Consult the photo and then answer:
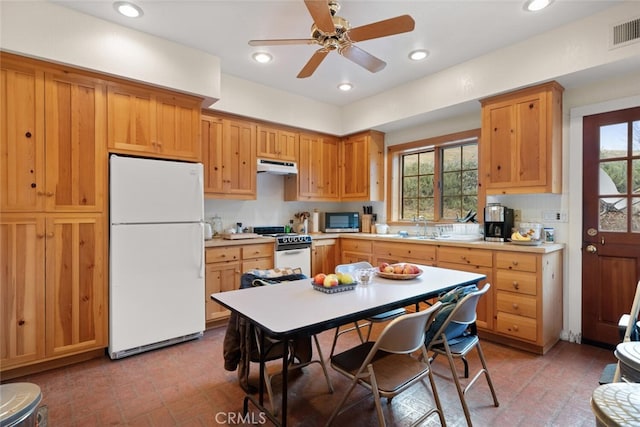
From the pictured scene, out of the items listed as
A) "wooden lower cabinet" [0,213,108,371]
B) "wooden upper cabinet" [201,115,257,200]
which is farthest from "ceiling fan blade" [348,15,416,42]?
"wooden lower cabinet" [0,213,108,371]

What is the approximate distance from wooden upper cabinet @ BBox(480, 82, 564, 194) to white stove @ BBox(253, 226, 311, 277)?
2.22 meters

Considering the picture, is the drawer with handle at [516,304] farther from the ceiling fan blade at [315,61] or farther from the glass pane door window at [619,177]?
the ceiling fan blade at [315,61]

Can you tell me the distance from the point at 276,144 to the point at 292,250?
144 cm

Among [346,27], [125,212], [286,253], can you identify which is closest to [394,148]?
[286,253]

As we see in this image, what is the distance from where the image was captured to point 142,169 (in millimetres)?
2822

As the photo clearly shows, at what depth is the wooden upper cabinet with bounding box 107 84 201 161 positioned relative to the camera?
279 cm

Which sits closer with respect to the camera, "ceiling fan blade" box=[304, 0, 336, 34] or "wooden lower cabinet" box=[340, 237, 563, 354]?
"ceiling fan blade" box=[304, 0, 336, 34]

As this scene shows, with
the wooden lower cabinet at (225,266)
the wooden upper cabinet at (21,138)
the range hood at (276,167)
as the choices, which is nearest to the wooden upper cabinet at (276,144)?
the range hood at (276,167)

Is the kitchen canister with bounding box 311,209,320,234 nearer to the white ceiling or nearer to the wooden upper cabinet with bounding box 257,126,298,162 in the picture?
the wooden upper cabinet with bounding box 257,126,298,162

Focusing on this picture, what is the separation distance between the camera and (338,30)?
2238 mm

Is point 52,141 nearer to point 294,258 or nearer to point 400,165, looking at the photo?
point 294,258

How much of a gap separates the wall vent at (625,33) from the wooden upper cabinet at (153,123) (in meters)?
3.61

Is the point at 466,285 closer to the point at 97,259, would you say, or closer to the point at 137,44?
the point at 97,259

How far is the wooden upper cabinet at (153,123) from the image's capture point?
9.17 ft
